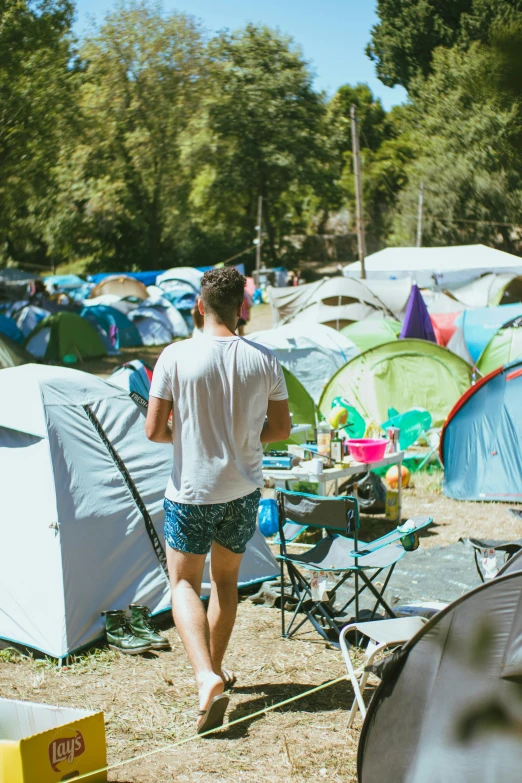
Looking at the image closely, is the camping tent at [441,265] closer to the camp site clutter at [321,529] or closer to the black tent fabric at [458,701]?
the camp site clutter at [321,529]

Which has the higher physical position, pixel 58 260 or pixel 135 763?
pixel 58 260

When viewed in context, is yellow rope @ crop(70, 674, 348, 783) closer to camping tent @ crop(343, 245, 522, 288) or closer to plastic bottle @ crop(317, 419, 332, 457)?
plastic bottle @ crop(317, 419, 332, 457)

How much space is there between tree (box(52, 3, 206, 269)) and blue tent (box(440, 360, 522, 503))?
29699mm

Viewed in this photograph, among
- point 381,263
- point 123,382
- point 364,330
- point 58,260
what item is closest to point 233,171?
point 58,260

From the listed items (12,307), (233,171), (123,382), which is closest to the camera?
(123,382)

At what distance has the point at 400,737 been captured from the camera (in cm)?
254

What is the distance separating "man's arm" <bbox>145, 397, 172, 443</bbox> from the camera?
320 centimetres

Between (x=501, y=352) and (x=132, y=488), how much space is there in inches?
267

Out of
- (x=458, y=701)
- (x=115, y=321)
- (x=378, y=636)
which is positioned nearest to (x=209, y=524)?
(x=378, y=636)

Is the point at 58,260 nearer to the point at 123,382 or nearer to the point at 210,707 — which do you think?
the point at 123,382

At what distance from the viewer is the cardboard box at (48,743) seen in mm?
2689

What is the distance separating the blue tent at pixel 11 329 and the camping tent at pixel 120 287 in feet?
27.4

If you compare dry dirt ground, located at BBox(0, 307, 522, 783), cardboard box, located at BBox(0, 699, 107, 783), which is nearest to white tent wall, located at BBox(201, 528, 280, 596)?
dry dirt ground, located at BBox(0, 307, 522, 783)

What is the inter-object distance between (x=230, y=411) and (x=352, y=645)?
5.53ft
